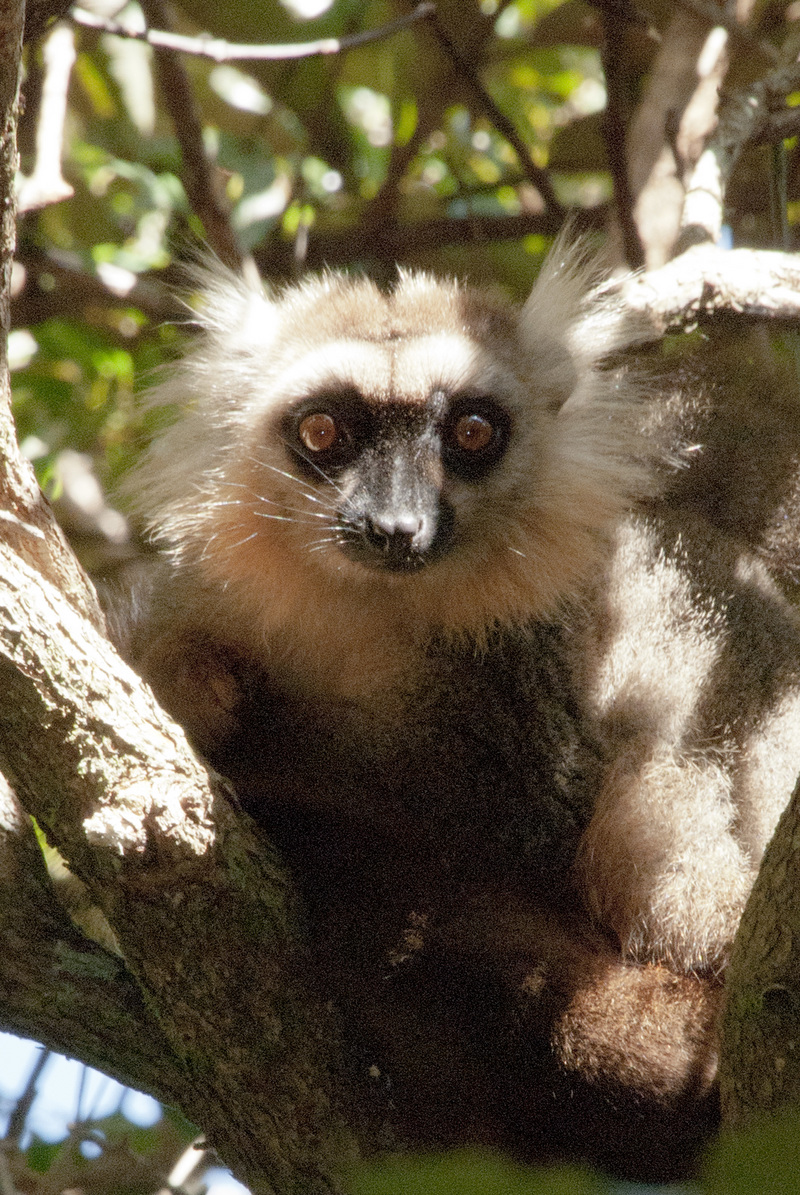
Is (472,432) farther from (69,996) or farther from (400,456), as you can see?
(69,996)

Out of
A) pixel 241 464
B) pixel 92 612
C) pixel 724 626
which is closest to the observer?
pixel 92 612

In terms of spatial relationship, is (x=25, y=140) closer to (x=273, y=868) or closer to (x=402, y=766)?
(x=402, y=766)

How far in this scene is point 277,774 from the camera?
11.3 ft

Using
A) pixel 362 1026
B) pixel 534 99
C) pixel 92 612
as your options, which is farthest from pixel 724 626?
pixel 534 99

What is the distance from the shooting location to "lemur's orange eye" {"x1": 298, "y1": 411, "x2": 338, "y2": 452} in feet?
12.4

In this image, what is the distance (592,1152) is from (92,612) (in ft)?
5.99

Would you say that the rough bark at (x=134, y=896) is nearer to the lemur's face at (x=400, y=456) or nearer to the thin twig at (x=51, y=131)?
the lemur's face at (x=400, y=456)

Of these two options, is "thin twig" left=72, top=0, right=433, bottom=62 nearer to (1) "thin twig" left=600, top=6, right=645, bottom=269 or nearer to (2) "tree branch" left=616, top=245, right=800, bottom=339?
(1) "thin twig" left=600, top=6, right=645, bottom=269

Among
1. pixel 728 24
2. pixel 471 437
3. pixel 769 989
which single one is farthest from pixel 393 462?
pixel 728 24

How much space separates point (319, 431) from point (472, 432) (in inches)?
19.5

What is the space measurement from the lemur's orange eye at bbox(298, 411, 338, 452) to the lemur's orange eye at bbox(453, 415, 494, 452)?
0.40 m

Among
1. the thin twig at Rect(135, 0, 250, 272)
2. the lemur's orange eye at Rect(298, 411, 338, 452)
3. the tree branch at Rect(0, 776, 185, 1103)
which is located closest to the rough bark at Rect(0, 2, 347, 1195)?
the tree branch at Rect(0, 776, 185, 1103)

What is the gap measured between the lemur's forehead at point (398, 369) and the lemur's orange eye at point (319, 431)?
0.09m

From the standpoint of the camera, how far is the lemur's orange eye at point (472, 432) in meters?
3.76
